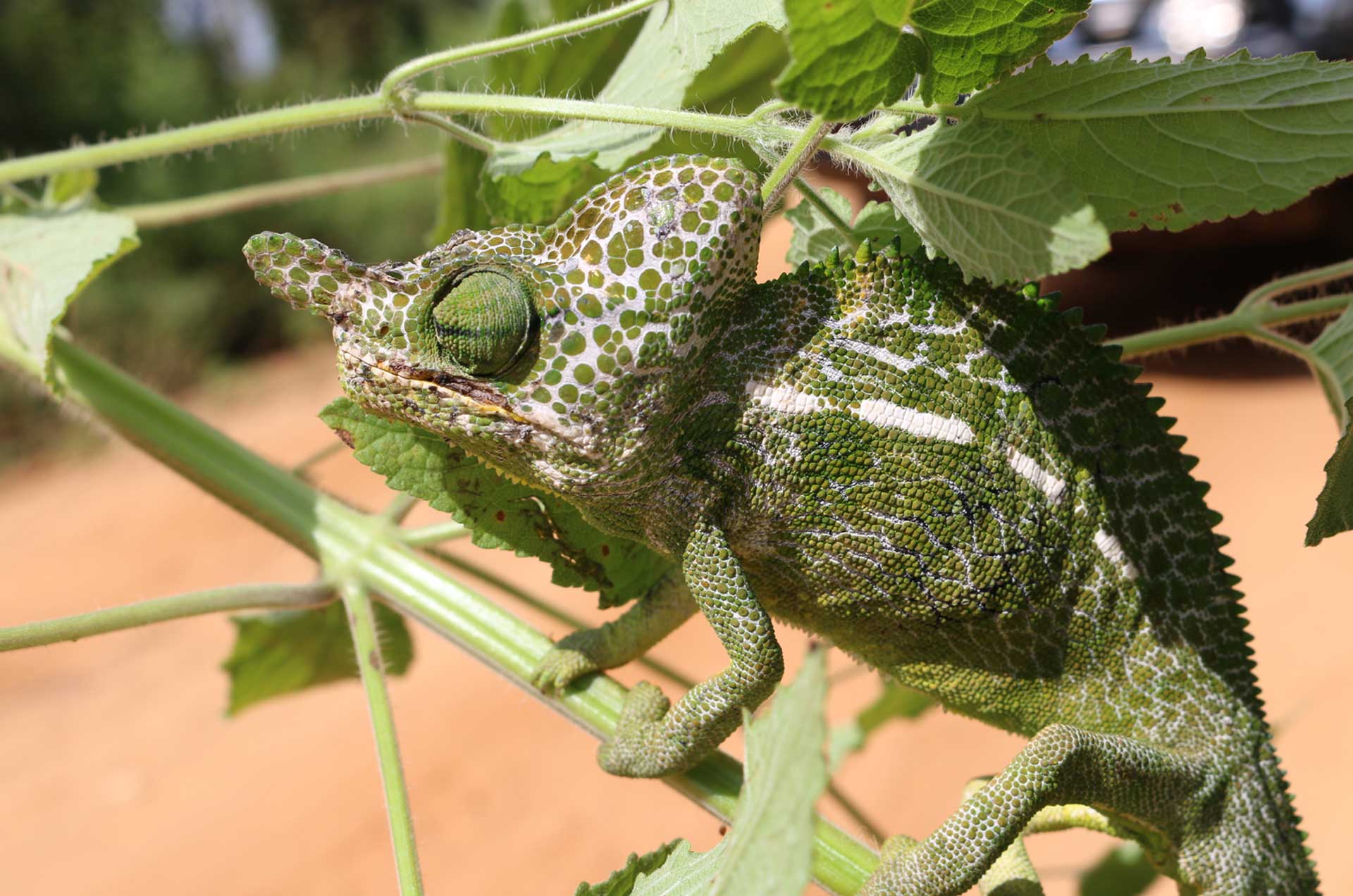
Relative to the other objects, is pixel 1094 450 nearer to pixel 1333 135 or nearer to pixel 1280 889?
pixel 1333 135

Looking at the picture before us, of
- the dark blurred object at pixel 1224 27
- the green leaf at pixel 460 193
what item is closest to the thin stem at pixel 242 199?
the green leaf at pixel 460 193

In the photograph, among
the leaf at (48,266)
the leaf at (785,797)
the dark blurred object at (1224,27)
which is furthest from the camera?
the dark blurred object at (1224,27)

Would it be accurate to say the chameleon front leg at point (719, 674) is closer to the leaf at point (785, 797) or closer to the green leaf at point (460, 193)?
the leaf at point (785, 797)

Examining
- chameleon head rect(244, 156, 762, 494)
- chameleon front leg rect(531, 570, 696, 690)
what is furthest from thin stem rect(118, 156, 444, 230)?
chameleon front leg rect(531, 570, 696, 690)

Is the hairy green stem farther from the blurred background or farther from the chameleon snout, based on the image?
the chameleon snout

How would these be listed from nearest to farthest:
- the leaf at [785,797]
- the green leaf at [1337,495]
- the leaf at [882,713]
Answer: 1. the leaf at [785,797]
2. the green leaf at [1337,495]
3. the leaf at [882,713]
